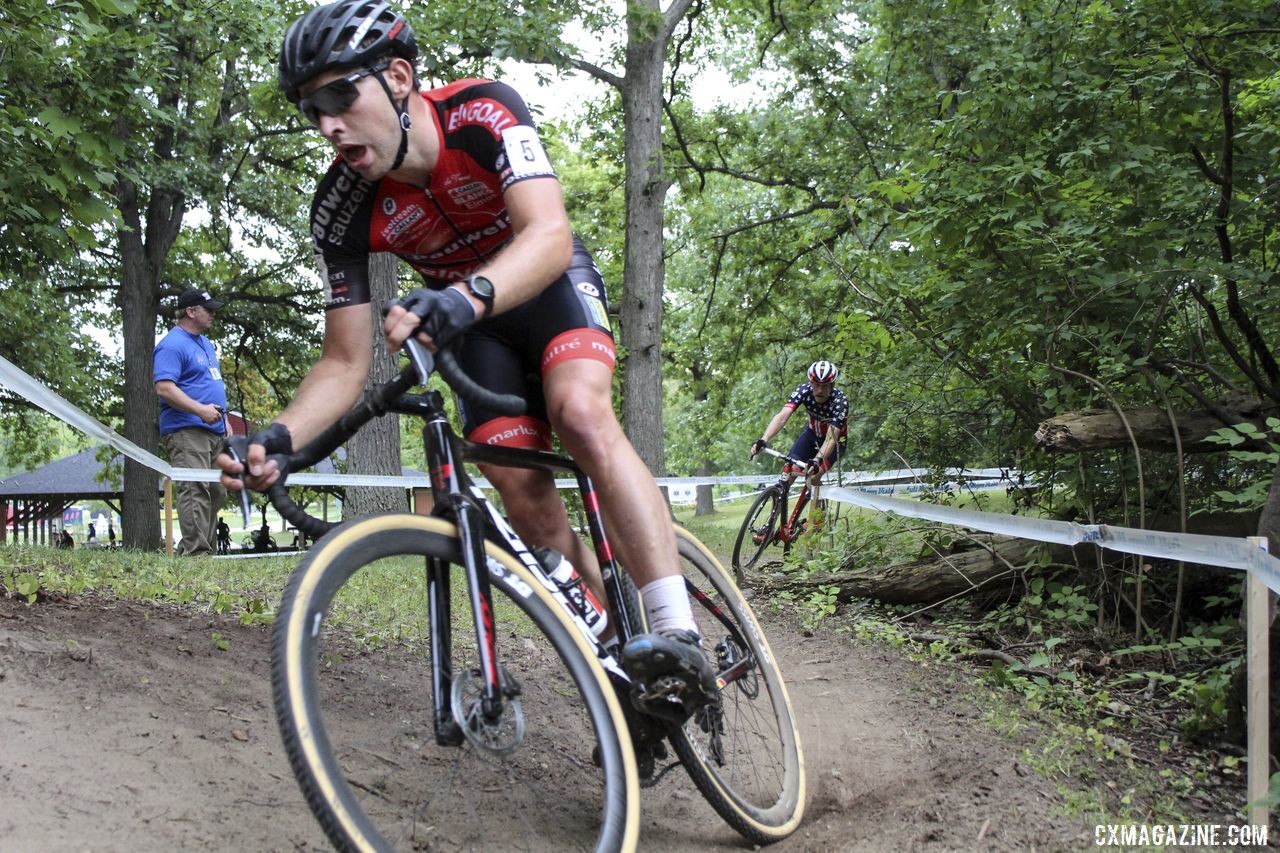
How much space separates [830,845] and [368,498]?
7.90 m

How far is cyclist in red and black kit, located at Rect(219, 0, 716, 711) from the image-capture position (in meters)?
2.54

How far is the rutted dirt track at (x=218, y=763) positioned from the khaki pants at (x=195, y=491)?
398 cm

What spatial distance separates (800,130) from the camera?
1623cm

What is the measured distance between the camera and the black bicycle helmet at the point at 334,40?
2.56 m

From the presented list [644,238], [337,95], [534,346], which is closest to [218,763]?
[534,346]

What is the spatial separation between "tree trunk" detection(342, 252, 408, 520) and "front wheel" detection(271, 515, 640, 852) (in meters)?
7.13

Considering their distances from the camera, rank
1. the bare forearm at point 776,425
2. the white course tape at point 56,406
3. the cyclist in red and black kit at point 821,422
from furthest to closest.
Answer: the bare forearm at point 776,425
the cyclist in red and black kit at point 821,422
the white course tape at point 56,406

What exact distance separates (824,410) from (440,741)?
8.38m

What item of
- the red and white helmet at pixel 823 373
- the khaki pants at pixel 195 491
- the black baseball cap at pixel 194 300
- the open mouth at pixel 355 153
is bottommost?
the khaki pants at pixel 195 491

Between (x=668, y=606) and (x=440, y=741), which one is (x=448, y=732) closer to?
(x=440, y=741)

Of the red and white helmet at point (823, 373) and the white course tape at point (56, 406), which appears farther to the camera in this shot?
the red and white helmet at point (823, 373)

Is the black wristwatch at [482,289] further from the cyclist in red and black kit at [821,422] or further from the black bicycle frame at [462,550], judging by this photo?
the cyclist in red and black kit at [821,422]

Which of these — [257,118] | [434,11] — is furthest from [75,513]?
[434,11]

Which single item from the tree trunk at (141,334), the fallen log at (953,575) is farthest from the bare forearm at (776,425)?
the tree trunk at (141,334)
